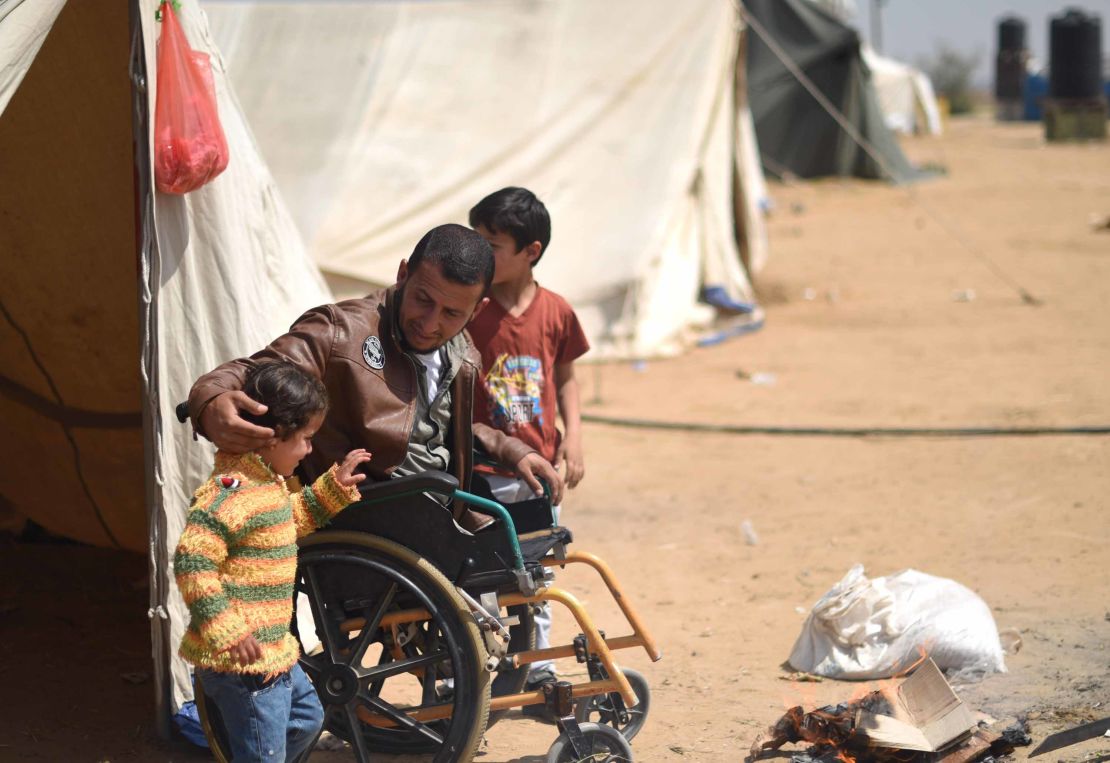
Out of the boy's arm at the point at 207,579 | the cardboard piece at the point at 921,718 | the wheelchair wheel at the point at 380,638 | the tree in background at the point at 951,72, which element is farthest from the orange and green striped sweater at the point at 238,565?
the tree in background at the point at 951,72

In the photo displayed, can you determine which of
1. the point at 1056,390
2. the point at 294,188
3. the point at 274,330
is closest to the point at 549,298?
the point at 274,330

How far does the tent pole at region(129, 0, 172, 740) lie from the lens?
3.33 metres

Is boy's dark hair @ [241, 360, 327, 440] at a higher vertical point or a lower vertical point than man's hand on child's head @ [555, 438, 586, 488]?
higher

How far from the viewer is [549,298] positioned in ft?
12.9

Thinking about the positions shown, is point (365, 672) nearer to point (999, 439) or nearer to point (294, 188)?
point (999, 439)

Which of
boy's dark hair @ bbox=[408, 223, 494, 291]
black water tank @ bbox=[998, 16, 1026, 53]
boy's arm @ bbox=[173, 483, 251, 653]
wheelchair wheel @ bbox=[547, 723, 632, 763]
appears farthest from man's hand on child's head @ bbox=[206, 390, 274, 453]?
black water tank @ bbox=[998, 16, 1026, 53]

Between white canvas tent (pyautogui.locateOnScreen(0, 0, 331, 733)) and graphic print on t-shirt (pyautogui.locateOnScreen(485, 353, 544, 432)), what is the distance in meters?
0.75

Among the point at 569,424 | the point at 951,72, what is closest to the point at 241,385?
the point at 569,424

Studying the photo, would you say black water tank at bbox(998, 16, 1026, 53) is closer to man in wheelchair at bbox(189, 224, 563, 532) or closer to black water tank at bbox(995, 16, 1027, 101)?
black water tank at bbox(995, 16, 1027, 101)

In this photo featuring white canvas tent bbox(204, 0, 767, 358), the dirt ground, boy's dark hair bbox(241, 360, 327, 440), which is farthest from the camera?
white canvas tent bbox(204, 0, 767, 358)

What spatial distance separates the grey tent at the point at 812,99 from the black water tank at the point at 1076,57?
870cm

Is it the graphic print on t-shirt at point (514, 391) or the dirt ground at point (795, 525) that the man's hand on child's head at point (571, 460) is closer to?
the graphic print on t-shirt at point (514, 391)

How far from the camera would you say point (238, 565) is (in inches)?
104

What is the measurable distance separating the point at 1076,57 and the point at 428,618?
29.1m
